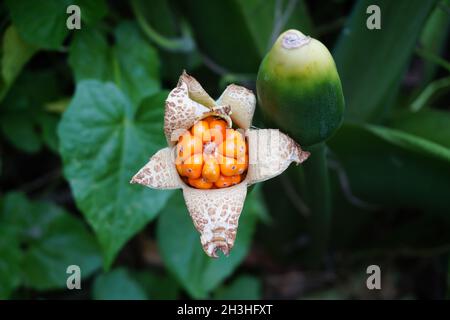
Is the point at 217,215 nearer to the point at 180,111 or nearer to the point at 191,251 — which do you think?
the point at 180,111

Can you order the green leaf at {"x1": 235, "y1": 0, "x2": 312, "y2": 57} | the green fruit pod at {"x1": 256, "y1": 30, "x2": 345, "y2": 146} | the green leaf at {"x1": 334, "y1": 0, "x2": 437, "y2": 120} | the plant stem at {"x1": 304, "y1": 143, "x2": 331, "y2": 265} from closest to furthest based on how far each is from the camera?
the green fruit pod at {"x1": 256, "y1": 30, "x2": 345, "y2": 146}, the plant stem at {"x1": 304, "y1": 143, "x2": 331, "y2": 265}, the green leaf at {"x1": 334, "y1": 0, "x2": 437, "y2": 120}, the green leaf at {"x1": 235, "y1": 0, "x2": 312, "y2": 57}

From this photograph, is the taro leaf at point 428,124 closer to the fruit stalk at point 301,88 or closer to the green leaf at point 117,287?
the fruit stalk at point 301,88

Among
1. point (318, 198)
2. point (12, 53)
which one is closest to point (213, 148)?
point (318, 198)

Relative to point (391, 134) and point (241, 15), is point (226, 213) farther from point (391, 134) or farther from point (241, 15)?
point (241, 15)

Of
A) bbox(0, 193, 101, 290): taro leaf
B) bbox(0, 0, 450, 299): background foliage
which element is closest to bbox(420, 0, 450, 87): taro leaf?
bbox(0, 0, 450, 299): background foliage

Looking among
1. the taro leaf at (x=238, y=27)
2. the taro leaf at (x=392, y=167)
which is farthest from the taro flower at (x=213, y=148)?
the taro leaf at (x=238, y=27)

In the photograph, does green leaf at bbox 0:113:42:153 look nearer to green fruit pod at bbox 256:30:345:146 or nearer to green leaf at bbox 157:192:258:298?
green leaf at bbox 157:192:258:298
